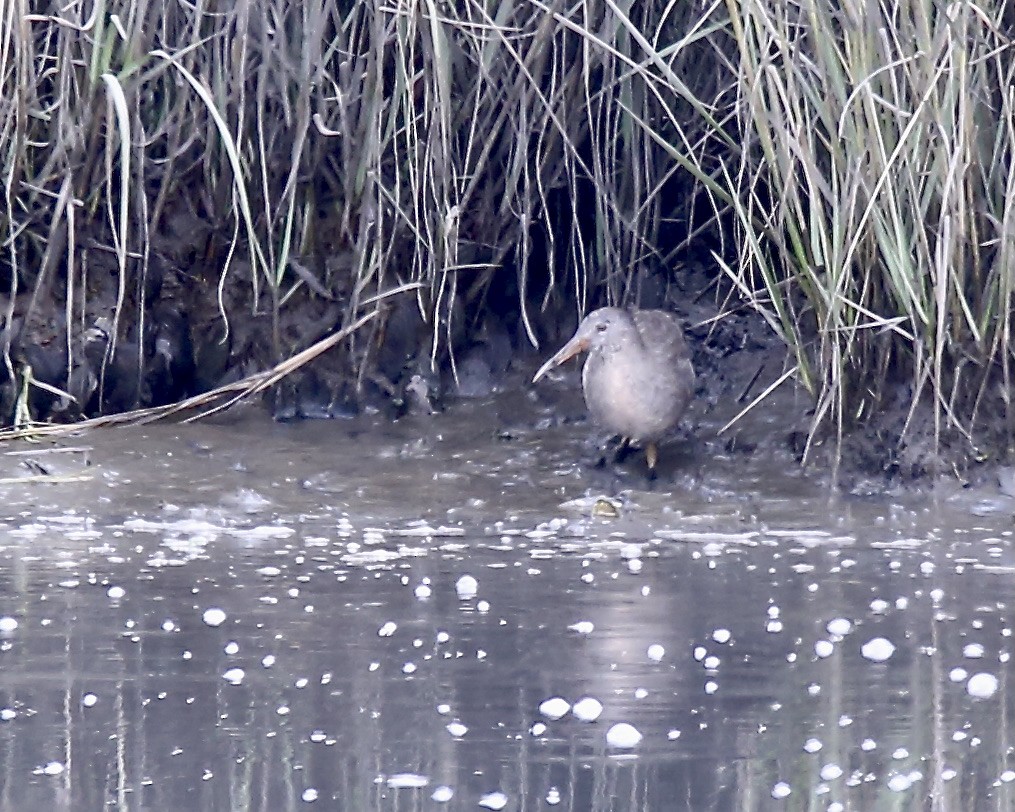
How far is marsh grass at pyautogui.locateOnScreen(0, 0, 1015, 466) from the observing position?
16.0 ft

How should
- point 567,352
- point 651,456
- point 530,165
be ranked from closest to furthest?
1. point 651,456
2. point 567,352
3. point 530,165

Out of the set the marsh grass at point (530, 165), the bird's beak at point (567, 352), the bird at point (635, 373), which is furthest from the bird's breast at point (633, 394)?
the marsh grass at point (530, 165)

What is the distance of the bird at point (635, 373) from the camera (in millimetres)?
5457

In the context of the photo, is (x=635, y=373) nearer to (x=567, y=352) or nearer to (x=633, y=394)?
(x=633, y=394)

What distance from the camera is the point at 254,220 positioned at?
578 cm

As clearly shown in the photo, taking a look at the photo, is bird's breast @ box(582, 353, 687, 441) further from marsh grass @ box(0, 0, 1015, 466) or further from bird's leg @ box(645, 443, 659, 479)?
marsh grass @ box(0, 0, 1015, 466)

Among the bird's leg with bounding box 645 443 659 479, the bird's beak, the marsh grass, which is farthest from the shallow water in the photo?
the marsh grass

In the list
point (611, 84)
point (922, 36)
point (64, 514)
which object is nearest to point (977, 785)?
point (922, 36)

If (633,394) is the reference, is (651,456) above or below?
below

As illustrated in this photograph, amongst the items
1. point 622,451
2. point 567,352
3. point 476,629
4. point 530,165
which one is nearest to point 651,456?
point 622,451

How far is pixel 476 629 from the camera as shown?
3746 mm

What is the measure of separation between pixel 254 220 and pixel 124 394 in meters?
0.65

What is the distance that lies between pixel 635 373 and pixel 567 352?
393 mm

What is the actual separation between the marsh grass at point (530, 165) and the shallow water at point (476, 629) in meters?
0.41
